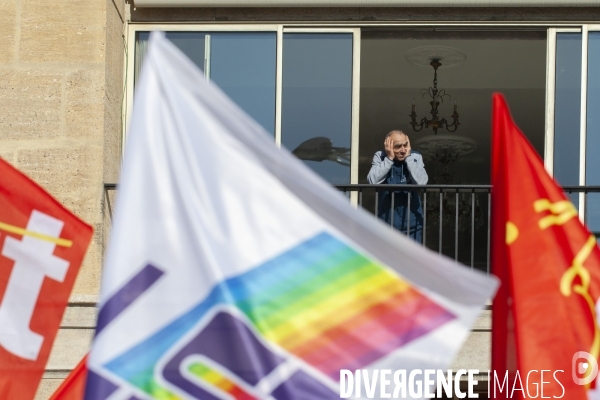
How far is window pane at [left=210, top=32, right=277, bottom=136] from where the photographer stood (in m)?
8.08

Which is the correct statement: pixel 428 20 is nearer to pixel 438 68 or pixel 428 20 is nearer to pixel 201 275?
pixel 438 68

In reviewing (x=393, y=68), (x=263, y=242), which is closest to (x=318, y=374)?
(x=263, y=242)

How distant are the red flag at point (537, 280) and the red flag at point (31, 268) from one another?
190 centimetres

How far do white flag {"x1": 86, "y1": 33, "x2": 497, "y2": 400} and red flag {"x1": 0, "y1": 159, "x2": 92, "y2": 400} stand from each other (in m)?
0.90

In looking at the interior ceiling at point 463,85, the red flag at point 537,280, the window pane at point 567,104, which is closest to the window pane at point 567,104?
the window pane at point 567,104

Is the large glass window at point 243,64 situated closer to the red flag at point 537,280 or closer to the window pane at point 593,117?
the window pane at point 593,117

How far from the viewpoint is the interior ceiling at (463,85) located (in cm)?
872

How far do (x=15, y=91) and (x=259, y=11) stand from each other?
2327 mm

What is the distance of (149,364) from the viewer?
3141mm

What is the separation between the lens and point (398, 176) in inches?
295

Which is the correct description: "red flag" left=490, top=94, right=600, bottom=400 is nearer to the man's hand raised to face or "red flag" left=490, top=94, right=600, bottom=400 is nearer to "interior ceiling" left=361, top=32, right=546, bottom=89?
the man's hand raised to face

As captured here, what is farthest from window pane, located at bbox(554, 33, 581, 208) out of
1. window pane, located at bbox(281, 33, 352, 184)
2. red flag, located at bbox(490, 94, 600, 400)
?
red flag, located at bbox(490, 94, 600, 400)

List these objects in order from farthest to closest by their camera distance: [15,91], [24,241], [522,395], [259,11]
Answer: [259,11]
[15,91]
[24,241]
[522,395]

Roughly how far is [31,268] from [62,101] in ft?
11.5
